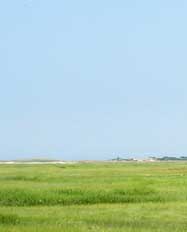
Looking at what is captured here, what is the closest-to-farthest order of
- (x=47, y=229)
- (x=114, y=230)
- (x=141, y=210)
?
(x=47, y=229)
(x=114, y=230)
(x=141, y=210)

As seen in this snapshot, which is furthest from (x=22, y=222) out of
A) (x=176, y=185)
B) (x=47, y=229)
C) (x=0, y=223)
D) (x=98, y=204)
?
(x=176, y=185)

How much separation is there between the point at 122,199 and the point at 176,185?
6.71 meters

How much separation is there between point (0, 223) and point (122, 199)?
939 cm

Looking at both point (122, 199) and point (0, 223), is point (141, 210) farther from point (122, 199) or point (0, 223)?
point (0, 223)

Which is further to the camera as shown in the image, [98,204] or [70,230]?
[98,204]

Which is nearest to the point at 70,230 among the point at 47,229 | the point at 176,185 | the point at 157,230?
the point at 47,229

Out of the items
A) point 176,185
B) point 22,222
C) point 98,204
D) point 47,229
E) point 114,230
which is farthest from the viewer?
point 176,185

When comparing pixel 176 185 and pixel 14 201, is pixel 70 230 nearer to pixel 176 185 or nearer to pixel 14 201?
pixel 14 201

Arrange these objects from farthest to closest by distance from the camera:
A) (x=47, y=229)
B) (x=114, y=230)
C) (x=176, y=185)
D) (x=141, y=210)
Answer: (x=176, y=185), (x=141, y=210), (x=114, y=230), (x=47, y=229)

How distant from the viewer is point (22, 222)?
18.6m

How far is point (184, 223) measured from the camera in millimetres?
19172

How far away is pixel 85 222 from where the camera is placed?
19.3 meters

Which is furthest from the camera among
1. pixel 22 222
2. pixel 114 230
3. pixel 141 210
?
pixel 141 210

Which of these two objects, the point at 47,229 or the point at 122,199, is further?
the point at 122,199
